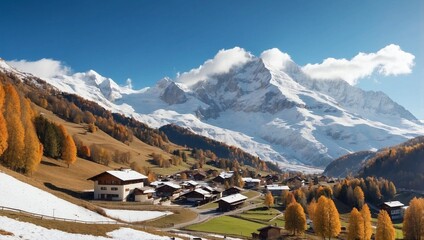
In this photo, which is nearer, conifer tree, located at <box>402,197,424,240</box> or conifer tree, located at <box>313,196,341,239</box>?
conifer tree, located at <box>313,196,341,239</box>

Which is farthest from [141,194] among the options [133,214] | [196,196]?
[133,214]

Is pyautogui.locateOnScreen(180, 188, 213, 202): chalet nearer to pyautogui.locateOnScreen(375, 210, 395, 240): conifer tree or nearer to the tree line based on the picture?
the tree line

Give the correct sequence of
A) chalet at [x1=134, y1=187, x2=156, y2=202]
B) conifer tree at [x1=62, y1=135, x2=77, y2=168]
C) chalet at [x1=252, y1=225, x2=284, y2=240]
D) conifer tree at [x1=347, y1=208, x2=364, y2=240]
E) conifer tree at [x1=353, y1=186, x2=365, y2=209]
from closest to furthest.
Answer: chalet at [x1=252, y1=225, x2=284, y2=240], conifer tree at [x1=347, y1=208, x2=364, y2=240], chalet at [x1=134, y1=187, x2=156, y2=202], conifer tree at [x1=62, y1=135, x2=77, y2=168], conifer tree at [x1=353, y1=186, x2=365, y2=209]

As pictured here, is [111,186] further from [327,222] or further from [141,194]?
[327,222]

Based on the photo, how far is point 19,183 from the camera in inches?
2452

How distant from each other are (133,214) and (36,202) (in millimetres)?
31214

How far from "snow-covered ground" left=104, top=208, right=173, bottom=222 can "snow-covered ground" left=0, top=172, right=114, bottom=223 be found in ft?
40.6

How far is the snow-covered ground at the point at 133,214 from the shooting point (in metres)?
80.4

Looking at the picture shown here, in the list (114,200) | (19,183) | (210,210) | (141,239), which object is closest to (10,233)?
(141,239)

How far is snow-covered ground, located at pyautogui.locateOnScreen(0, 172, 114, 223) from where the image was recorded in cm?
5316

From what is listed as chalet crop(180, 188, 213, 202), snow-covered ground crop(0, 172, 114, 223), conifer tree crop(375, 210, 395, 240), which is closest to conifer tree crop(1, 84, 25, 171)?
snow-covered ground crop(0, 172, 114, 223)

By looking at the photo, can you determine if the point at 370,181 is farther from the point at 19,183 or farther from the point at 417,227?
the point at 19,183

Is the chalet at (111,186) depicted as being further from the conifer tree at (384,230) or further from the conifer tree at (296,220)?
the conifer tree at (384,230)

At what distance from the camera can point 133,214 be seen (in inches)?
3393
